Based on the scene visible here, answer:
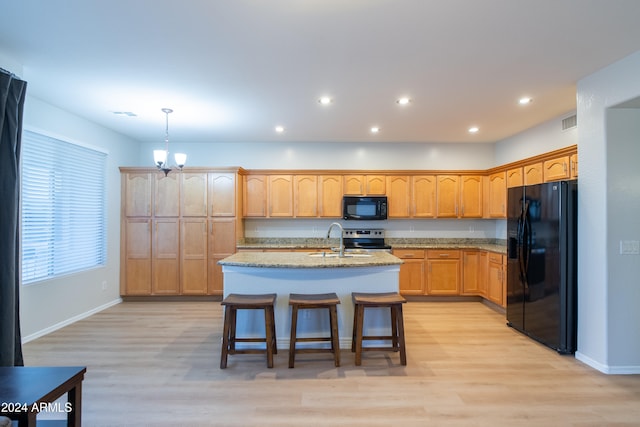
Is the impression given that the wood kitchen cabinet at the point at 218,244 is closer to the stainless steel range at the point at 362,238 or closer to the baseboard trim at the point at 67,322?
the baseboard trim at the point at 67,322

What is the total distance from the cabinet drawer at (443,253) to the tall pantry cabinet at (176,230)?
3.16 meters

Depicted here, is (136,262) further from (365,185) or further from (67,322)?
(365,185)

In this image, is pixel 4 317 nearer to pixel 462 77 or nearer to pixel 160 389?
pixel 160 389

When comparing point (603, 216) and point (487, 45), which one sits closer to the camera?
point (487, 45)

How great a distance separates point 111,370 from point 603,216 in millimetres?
4562

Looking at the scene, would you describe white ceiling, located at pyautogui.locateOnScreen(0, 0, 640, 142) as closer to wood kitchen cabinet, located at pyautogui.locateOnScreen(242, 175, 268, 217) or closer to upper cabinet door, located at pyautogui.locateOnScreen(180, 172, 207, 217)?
upper cabinet door, located at pyautogui.locateOnScreen(180, 172, 207, 217)

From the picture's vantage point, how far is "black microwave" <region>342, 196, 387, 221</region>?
5.47 m

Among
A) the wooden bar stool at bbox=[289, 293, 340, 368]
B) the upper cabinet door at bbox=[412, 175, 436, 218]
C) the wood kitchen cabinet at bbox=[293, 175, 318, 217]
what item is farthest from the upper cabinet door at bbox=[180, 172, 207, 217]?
the upper cabinet door at bbox=[412, 175, 436, 218]

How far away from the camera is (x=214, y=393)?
2.51m

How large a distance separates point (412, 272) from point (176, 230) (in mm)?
3871

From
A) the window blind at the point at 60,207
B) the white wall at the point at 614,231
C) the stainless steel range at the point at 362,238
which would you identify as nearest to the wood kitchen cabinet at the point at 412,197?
the stainless steel range at the point at 362,238

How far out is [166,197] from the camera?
17.1 feet

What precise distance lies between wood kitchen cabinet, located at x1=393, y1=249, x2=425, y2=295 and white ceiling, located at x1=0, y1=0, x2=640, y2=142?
7.10 ft

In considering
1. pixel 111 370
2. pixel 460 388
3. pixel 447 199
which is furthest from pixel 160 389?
pixel 447 199
